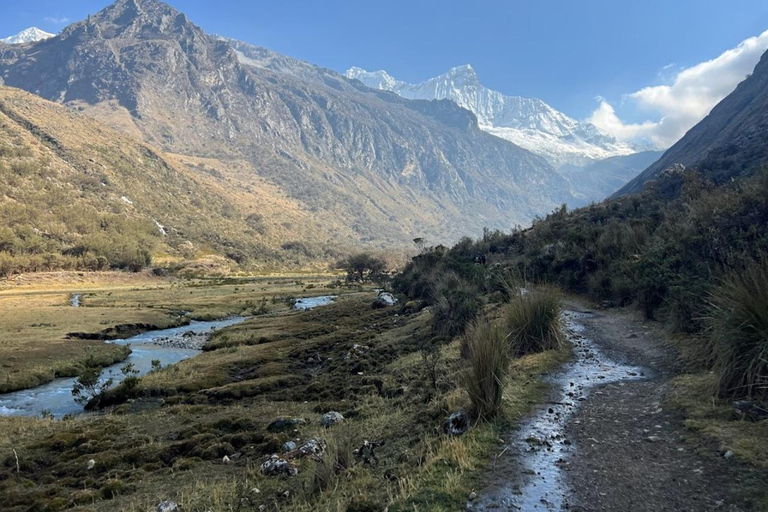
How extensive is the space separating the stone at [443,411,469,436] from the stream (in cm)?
2309

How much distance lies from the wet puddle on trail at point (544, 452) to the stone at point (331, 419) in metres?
7.50

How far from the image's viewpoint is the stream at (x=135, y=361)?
24609mm

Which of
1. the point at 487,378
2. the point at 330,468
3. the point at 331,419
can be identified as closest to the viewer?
the point at 330,468

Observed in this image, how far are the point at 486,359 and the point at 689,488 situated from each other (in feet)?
13.2

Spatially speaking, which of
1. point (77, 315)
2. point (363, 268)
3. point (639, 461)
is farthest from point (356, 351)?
point (363, 268)

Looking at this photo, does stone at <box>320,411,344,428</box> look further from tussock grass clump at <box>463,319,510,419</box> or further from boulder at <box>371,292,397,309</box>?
boulder at <box>371,292,397,309</box>

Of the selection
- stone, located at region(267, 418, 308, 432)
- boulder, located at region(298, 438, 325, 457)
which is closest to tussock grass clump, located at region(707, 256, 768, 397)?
boulder, located at region(298, 438, 325, 457)

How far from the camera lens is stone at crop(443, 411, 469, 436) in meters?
9.34

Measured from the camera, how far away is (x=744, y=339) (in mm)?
8508

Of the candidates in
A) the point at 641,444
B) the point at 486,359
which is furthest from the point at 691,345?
the point at 486,359

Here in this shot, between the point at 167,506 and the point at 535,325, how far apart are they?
38.0 feet

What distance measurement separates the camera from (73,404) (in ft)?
82.2

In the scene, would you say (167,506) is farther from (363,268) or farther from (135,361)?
(363,268)

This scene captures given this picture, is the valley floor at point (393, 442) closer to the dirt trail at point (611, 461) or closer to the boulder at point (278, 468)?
the dirt trail at point (611, 461)
